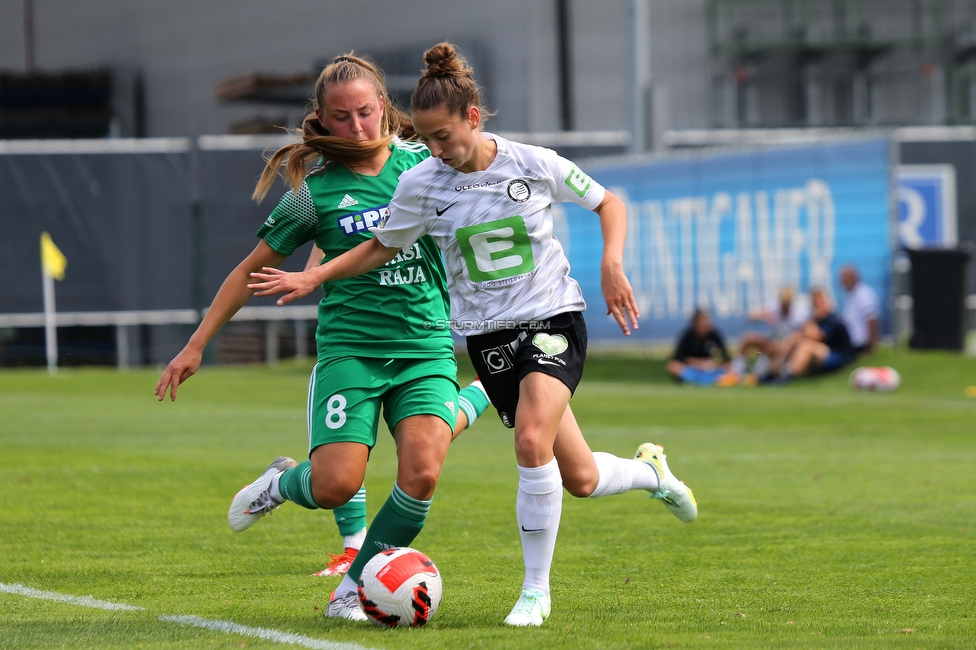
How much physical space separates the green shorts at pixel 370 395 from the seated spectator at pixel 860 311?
14.7m

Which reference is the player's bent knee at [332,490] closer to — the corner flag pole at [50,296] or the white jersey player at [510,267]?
the white jersey player at [510,267]

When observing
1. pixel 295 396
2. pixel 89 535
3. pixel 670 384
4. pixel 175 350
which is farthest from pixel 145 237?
pixel 89 535

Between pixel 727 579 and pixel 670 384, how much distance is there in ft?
49.8

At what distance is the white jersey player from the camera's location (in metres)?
4.75

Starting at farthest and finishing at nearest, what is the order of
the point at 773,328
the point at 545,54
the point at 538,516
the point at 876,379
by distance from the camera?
the point at 545,54 → the point at 773,328 → the point at 876,379 → the point at 538,516

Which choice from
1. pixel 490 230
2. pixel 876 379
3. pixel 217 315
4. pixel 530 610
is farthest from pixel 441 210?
pixel 876 379

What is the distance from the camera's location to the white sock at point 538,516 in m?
4.80

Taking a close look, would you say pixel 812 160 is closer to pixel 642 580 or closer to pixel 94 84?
pixel 642 580

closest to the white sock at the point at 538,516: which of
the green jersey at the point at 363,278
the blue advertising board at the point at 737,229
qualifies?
the green jersey at the point at 363,278

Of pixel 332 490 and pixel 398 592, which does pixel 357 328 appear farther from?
pixel 398 592

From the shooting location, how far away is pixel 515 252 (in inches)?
194

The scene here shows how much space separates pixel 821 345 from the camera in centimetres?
1903

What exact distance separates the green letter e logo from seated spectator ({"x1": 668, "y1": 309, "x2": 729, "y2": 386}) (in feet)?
51.4

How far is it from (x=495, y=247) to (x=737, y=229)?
653 inches
